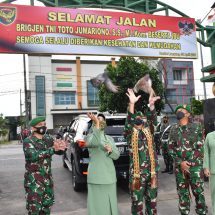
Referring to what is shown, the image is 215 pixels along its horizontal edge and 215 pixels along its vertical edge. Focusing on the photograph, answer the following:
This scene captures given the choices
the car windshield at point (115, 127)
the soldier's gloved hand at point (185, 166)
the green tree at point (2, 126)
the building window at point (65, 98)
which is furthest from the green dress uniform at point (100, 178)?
the building window at point (65, 98)

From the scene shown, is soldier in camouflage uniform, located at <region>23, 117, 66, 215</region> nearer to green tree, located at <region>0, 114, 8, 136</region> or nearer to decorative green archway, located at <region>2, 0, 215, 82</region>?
decorative green archway, located at <region>2, 0, 215, 82</region>

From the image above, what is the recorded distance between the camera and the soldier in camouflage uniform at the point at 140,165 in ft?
14.1

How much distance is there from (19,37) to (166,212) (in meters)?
4.57

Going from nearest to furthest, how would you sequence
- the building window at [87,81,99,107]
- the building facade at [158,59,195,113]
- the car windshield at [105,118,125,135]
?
the car windshield at [105,118,125,135], the building facade at [158,59,195,113], the building window at [87,81,99,107]

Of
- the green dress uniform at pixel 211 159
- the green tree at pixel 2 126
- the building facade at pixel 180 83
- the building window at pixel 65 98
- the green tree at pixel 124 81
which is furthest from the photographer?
the building window at pixel 65 98

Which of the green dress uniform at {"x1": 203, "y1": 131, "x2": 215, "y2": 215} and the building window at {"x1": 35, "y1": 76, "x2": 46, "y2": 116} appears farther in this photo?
the building window at {"x1": 35, "y1": 76, "x2": 46, "y2": 116}

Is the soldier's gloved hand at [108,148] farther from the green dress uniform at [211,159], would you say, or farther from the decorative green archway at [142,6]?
the decorative green archway at [142,6]

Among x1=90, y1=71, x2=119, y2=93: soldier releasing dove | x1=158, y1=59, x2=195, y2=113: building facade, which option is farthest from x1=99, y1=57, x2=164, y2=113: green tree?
x1=158, y1=59, x2=195, y2=113: building facade

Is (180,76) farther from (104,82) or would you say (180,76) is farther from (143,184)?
(143,184)

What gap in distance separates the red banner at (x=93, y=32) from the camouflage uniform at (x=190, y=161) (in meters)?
3.18

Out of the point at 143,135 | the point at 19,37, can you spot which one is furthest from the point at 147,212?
the point at 19,37

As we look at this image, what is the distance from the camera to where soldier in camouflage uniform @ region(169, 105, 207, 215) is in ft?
14.7

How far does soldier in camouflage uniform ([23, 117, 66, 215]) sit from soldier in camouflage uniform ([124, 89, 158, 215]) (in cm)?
102

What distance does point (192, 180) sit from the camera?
4.50 metres
